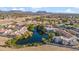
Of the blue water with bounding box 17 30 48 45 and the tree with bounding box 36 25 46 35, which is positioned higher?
the tree with bounding box 36 25 46 35

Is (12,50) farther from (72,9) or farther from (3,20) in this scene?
(72,9)

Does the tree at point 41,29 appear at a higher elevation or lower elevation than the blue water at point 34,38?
higher

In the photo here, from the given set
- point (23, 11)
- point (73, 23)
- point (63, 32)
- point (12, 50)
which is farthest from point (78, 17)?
point (12, 50)
